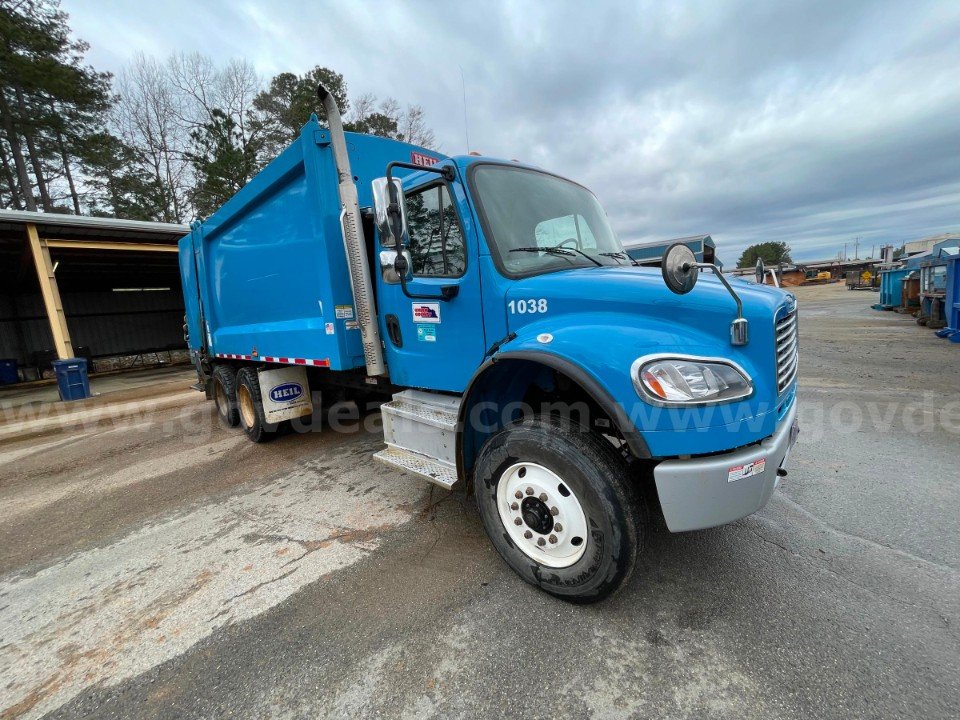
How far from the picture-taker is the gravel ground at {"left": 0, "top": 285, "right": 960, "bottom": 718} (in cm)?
176

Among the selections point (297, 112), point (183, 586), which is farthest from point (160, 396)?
point (297, 112)

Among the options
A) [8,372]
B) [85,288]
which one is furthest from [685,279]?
[85,288]

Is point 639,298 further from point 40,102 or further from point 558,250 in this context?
point 40,102

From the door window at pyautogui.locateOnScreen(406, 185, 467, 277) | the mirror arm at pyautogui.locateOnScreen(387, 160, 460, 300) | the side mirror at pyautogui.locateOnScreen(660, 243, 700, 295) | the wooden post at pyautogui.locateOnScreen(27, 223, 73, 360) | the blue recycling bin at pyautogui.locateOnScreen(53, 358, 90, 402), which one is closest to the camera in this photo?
the side mirror at pyautogui.locateOnScreen(660, 243, 700, 295)

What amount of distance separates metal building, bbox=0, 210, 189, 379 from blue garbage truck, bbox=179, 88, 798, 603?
410 inches

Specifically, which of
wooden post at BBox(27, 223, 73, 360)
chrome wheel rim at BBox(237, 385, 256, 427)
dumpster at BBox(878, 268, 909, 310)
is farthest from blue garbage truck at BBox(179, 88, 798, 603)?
dumpster at BBox(878, 268, 909, 310)

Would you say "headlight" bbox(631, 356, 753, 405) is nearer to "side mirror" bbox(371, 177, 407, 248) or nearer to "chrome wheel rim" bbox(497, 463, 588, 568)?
"chrome wheel rim" bbox(497, 463, 588, 568)

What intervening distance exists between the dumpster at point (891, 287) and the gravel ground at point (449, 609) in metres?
16.5

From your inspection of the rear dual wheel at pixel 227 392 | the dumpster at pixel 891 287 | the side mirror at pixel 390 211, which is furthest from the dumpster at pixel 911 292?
the rear dual wheel at pixel 227 392

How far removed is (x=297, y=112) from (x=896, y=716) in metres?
23.0

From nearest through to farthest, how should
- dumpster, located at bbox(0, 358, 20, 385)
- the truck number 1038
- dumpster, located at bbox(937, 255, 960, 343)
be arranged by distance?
the truck number 1038 → dumpster, located at bbox(937, 255, 960, 343) → dumpster, located at bbox(0, 358, 20, 385)

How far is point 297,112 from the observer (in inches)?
738

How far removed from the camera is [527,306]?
244 cm

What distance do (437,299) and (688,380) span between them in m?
1.66
